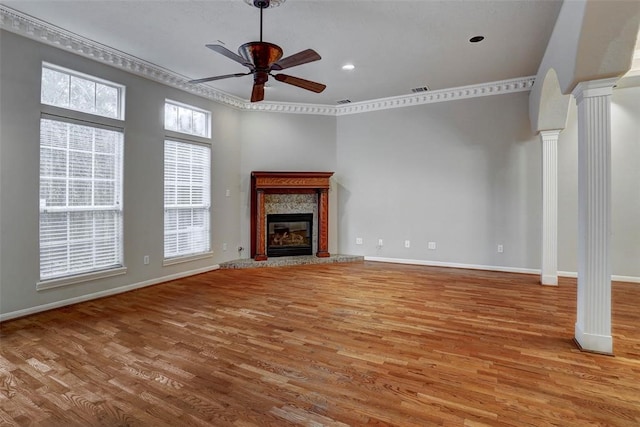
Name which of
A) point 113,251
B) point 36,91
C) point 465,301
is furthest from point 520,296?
point 36,91

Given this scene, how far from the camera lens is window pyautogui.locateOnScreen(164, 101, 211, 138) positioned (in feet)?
16.6

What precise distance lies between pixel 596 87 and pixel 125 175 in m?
5.25

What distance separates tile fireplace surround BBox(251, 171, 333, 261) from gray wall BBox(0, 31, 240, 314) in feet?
1.23

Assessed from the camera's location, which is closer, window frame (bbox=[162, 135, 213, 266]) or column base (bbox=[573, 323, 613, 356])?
column base (bbox=[573, 323, 613, 356])

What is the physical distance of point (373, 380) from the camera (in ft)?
7.03

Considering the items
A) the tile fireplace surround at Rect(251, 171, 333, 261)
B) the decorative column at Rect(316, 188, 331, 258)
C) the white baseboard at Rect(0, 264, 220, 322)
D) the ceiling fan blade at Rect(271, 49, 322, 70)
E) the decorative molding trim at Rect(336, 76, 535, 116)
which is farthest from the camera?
the decorative column at Rect(316, 188, 331, 258)

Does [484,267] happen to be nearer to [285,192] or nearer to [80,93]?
[285,192]

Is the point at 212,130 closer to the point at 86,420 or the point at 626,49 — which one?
the point at 86,420

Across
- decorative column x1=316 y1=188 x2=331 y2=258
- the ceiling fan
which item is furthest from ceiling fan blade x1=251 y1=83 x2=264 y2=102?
decorative column x1=316 y1=188 x2=331 y2=258

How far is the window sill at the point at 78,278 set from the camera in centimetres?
355

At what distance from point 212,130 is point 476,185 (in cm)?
484

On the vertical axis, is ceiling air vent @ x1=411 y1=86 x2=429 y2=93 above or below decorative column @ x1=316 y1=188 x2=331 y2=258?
above

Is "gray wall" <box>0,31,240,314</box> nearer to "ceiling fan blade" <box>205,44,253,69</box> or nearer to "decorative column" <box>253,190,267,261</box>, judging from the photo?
"decorative column" <box>253,190,267,261</box>

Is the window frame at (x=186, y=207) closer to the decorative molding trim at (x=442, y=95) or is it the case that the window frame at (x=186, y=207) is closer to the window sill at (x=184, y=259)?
the window sill at (x=184, y=259)
